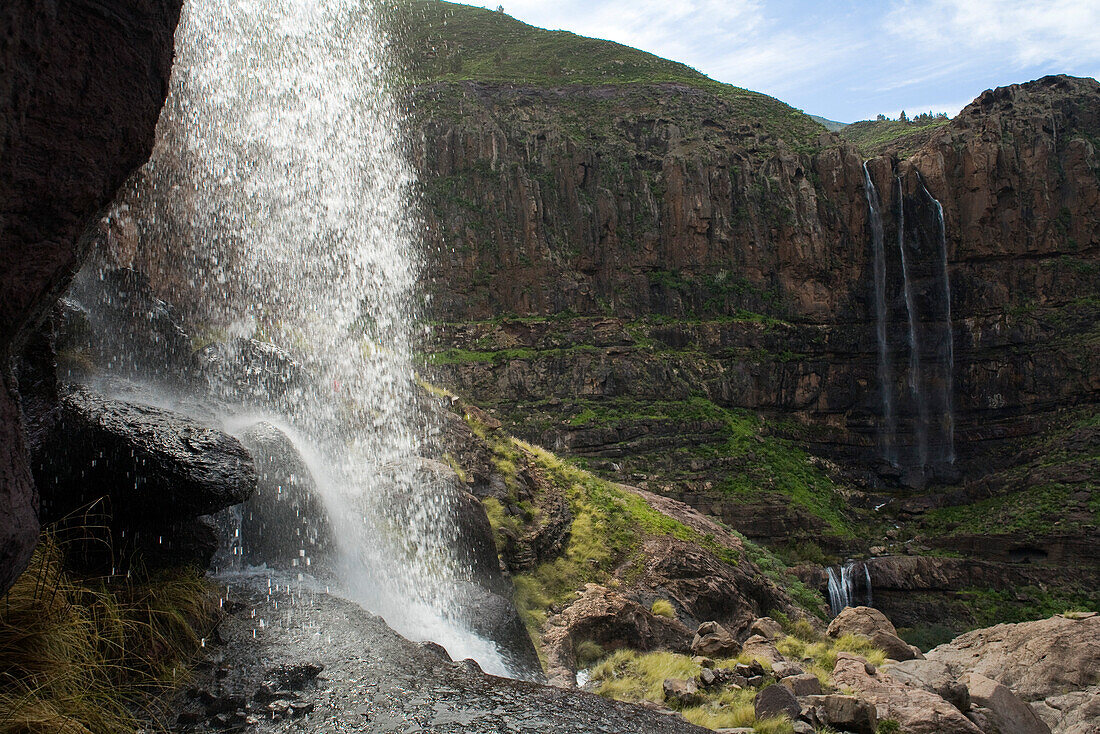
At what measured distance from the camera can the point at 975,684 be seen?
915cm

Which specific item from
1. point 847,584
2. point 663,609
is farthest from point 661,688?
point 847,584

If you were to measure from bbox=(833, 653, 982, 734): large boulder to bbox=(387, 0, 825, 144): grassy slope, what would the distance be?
50238 millimetres

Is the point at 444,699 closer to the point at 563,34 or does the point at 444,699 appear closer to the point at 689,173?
the point at 689,173

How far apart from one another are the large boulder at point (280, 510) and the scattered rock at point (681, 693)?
4398 millimetres

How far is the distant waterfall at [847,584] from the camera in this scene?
2795 centimetres

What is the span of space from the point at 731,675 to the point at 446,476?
532cm

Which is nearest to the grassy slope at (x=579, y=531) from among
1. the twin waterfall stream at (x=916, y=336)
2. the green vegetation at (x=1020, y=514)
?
the green vegetation at (x=1020, y=514)

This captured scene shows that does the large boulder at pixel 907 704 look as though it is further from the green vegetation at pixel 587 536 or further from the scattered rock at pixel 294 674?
the scattered rock at pixel 294 674

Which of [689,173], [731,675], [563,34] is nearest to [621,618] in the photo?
[731,675]

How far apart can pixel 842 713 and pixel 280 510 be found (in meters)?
6.37

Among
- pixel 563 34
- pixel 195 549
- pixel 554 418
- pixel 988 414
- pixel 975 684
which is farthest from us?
pixel 563 34

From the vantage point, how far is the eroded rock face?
2.70 m

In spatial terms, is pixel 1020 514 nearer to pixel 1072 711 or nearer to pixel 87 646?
pixel 1072 711

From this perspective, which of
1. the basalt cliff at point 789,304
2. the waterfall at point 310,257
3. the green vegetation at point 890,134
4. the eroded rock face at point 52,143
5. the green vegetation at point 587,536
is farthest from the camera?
the green vegetation at point 890,134
